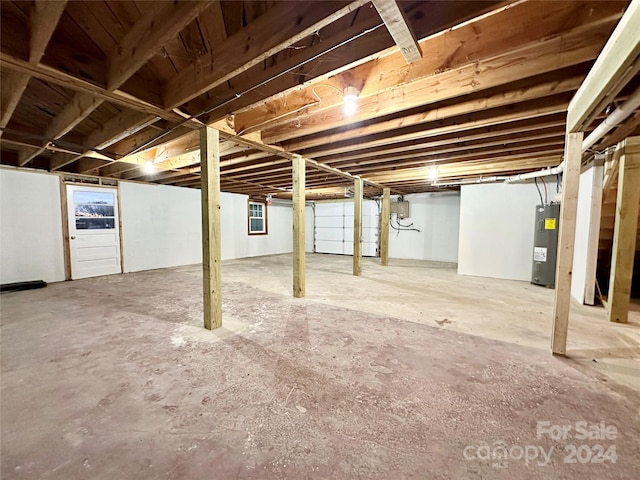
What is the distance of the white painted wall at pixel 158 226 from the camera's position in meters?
A: 5.69

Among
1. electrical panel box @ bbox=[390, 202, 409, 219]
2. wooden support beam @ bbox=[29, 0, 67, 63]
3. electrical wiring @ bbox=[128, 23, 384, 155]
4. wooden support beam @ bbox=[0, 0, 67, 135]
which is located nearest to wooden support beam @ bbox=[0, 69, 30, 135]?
wooden support beam @ bbox=[0, 0, 67, 135]

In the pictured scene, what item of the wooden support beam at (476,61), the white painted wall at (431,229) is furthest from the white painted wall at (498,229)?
the wooden support beam at (476,61)

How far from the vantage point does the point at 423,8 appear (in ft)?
4.22

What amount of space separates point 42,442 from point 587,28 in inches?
134

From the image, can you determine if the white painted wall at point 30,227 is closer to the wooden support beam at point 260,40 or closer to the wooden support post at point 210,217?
the wooden support post at point 210,217

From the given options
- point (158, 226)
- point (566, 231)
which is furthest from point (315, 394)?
point (158, 226)

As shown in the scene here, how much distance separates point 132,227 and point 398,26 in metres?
6.52

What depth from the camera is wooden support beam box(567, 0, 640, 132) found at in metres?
1.14

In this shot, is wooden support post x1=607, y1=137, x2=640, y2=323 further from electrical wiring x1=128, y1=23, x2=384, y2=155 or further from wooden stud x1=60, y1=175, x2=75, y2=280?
wooden stud x1=60, y1=175, x2=75, y2=280

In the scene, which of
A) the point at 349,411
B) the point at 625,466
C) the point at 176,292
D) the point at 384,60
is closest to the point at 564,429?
the point at 625,466

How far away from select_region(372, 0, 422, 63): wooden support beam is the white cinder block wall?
243 inches

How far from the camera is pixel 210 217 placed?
2482 mm

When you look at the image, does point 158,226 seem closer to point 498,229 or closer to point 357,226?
point 357,226

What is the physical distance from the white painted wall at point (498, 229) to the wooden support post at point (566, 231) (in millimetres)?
3534
